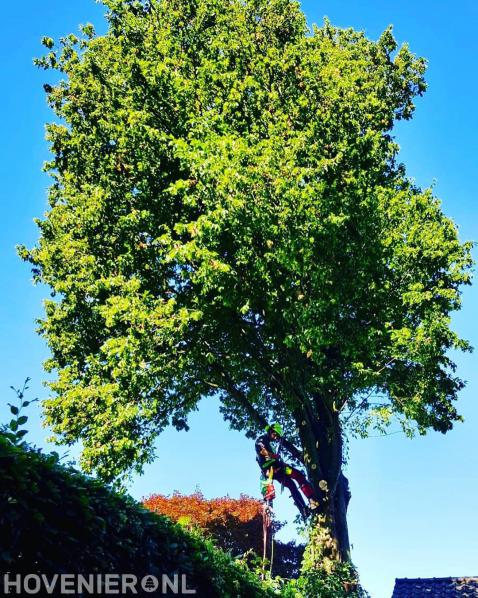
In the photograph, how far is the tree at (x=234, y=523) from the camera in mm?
→ 32125

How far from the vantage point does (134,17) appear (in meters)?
17.5

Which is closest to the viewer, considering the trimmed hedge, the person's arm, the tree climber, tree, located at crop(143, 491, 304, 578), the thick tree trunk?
the trimmed hedge

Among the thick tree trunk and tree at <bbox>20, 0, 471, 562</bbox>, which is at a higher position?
tree at <bbox>20, 0, 471, 562</bbox>

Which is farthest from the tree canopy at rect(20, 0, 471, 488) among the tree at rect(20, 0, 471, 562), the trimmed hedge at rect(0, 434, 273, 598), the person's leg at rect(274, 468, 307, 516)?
the trimmed hedge at rect(0, 434, 273, 598)

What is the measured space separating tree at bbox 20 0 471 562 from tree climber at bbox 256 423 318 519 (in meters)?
0.65

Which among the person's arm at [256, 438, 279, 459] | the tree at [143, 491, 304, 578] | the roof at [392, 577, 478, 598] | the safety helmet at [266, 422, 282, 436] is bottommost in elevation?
the roof at [392, 577, 478, 598]

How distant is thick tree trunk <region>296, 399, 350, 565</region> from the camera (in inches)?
630

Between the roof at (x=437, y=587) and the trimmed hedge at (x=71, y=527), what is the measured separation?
1559 centimetres

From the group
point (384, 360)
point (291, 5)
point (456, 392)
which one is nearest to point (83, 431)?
point (384, 360)

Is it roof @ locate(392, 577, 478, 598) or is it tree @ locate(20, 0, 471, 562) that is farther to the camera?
roof @ locate(392, 577, 478, 598)

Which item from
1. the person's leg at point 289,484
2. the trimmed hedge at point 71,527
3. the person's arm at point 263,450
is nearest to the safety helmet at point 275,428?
the person's arm at point 263,450

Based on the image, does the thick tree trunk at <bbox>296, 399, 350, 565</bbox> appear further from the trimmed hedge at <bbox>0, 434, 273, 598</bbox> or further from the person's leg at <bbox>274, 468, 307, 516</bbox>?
the trimmed hedge at <bbox>0, 434, 273, 598</bbox>

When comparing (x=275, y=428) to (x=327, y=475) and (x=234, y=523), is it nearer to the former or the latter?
(x=327, y=475)

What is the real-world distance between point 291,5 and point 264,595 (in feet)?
51.9
